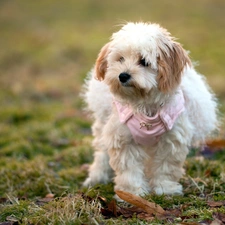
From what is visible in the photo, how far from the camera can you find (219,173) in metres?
5.70

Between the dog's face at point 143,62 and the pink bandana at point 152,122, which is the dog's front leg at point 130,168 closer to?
the pink bandana at point 152,122

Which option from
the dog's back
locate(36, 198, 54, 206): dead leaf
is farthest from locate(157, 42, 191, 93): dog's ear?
locate(36, 198, 54, 206): dead leaf

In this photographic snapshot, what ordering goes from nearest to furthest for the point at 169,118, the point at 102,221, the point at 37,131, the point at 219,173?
the point at 102,221 → the point at 169,118 → the point at 219,173 → the point at 37,131

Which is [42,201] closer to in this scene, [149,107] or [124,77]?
[149,107]

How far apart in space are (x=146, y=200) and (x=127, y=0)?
24325mm

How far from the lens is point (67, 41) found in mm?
18719

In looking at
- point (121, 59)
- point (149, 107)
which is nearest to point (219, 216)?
point (149, 107)

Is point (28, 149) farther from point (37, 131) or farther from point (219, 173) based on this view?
point (219, 173)

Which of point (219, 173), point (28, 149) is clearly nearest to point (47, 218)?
point (219, 173)

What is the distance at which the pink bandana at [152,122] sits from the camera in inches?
194

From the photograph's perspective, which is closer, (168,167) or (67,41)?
(168,167)

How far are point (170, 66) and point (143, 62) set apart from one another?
271 mm

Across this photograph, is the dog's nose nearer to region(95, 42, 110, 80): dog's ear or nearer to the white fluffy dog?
the white fluffy dog

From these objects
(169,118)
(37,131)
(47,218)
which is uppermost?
(169,118)
